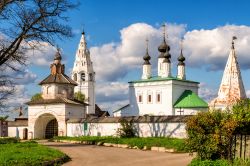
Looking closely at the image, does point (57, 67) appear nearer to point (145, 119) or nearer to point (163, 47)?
point (145, 119)

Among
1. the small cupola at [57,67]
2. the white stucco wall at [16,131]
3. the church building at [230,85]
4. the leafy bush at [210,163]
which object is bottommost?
the white stucco wall at [16,131]

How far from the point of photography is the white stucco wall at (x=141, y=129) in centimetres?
3335

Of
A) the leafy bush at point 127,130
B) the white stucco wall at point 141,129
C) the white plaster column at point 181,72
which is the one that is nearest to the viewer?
the white stucco wall at point 141,129

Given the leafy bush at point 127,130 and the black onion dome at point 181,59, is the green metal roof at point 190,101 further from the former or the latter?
the leafy bush at point 127,130

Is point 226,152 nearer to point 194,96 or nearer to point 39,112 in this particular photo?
point 39,112

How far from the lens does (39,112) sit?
4562 cm

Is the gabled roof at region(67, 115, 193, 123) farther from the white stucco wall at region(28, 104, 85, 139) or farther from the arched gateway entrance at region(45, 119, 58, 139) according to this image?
the arched gateway entrance at region(45, 119, 58, 139)

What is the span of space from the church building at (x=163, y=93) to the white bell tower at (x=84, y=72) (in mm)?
15617

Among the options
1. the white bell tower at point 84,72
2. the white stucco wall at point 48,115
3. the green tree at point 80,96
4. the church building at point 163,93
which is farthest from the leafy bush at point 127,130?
the white bell tower at point 84,72

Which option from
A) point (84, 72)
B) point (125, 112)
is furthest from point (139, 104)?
point (84, 72)

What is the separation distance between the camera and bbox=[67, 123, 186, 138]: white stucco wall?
33.4 meters

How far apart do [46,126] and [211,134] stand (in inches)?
1234

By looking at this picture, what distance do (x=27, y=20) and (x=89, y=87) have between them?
62662 mm

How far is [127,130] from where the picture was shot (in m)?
35.9
